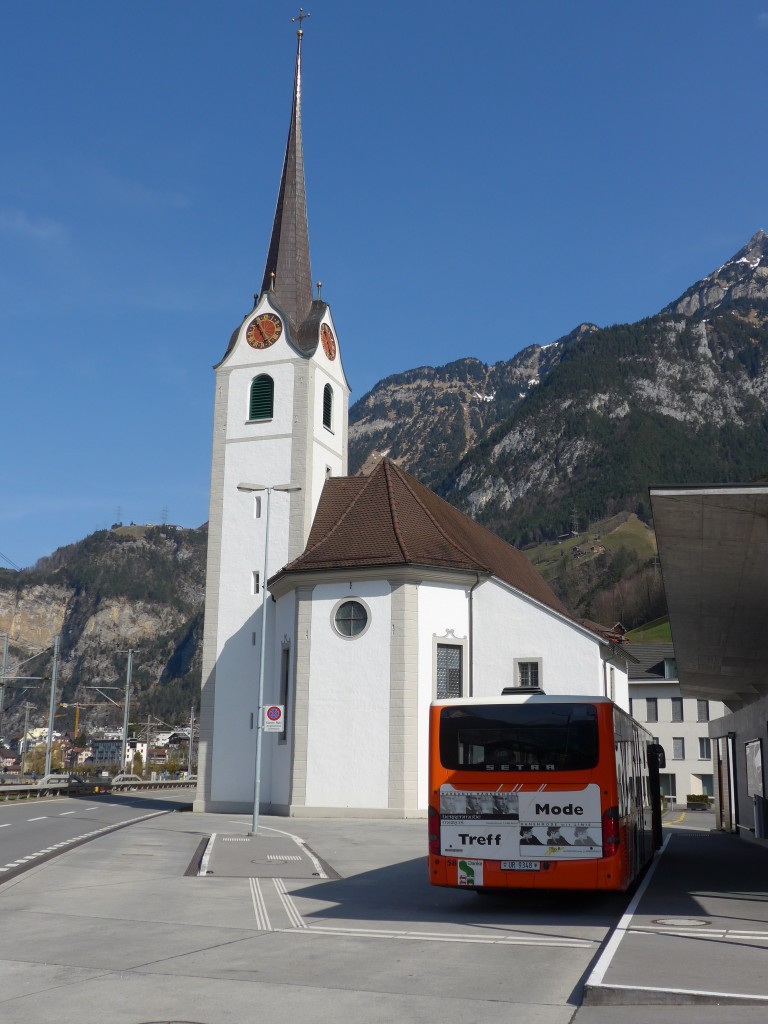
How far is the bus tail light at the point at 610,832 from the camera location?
12602 millimetres

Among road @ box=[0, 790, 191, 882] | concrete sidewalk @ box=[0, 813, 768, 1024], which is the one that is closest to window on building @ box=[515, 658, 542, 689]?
road @ box=[0, 790, 191, 882]

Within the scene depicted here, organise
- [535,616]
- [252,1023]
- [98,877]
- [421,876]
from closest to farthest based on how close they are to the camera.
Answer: [252,1023]
[98,877]
[421,876]
[535,616]

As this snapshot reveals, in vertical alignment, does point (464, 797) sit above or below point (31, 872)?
above

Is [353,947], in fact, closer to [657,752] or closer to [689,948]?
[689,948]

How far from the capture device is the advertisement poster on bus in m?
12.7

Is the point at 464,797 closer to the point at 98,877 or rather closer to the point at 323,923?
the point at 323,923

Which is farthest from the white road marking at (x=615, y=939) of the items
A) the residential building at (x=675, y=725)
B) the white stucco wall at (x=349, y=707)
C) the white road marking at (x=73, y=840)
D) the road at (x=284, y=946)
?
the residential building at (x=675, y=725)

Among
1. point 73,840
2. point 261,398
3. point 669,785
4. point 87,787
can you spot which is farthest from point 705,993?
point 669,785

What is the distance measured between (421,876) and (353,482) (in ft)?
78.4

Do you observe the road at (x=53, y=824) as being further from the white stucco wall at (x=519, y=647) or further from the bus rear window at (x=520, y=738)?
the white stucco wall at (x=519, y=647)

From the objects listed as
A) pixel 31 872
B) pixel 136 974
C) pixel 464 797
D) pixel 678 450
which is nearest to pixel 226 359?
pixel 31 872

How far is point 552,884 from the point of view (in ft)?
41.6

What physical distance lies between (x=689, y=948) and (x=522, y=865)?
3016mm

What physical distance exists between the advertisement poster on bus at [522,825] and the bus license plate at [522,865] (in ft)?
0.20
